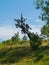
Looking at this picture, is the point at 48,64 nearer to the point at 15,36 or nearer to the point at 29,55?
the point at 29,55

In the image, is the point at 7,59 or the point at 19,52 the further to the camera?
the point at 19,52

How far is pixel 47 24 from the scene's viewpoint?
65312 mm

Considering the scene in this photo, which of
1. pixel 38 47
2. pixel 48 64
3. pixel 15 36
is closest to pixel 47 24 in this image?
pixel 38 47

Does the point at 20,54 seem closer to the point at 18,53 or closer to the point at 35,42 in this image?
the point at 18,53

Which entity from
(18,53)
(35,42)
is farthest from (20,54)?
(35,42)

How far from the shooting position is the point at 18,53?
65688 millimetres

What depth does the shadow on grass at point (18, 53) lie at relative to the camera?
197 ft

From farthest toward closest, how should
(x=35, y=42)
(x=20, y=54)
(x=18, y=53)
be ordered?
(x=35, y=42) → (x=18, y=53) → (x=20, y=54)

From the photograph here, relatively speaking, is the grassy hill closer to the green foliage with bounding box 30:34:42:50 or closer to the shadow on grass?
the shadow on grass

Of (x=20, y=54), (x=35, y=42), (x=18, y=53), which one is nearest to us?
(x=20, y=54)

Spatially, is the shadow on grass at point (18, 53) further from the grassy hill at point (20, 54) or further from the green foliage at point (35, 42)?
the green foliage at point (35, 42)

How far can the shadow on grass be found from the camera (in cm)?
6009

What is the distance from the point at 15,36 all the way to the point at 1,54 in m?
26.4

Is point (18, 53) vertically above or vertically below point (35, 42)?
below
